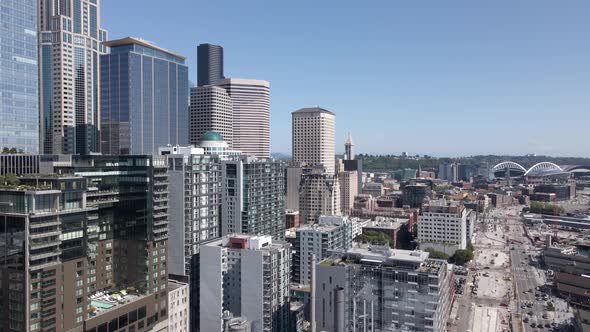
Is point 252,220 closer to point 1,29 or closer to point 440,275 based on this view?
point 440,275

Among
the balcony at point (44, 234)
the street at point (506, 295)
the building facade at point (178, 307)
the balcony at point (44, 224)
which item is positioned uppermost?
the balcony at point (44, 224)

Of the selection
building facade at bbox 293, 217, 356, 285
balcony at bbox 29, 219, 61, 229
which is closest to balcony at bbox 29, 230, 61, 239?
balcony at bbox 29, 219, 61, 229

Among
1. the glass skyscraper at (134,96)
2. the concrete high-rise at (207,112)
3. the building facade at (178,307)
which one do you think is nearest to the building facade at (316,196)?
the concrete high-rise at (207,112)

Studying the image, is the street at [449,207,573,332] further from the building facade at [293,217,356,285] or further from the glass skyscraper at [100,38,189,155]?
the glass skyscraper at [100,38,189,155]

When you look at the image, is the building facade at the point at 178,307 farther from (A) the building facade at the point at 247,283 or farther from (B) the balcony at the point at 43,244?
(B) the balcony at the point at 43,244

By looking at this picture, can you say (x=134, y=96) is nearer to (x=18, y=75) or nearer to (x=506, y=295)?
(x=18, y=75)

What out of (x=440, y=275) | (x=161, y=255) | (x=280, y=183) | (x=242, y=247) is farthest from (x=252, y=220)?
(x=440, y=275)

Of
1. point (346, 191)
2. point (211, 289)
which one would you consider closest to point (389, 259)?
point (211, 289)
